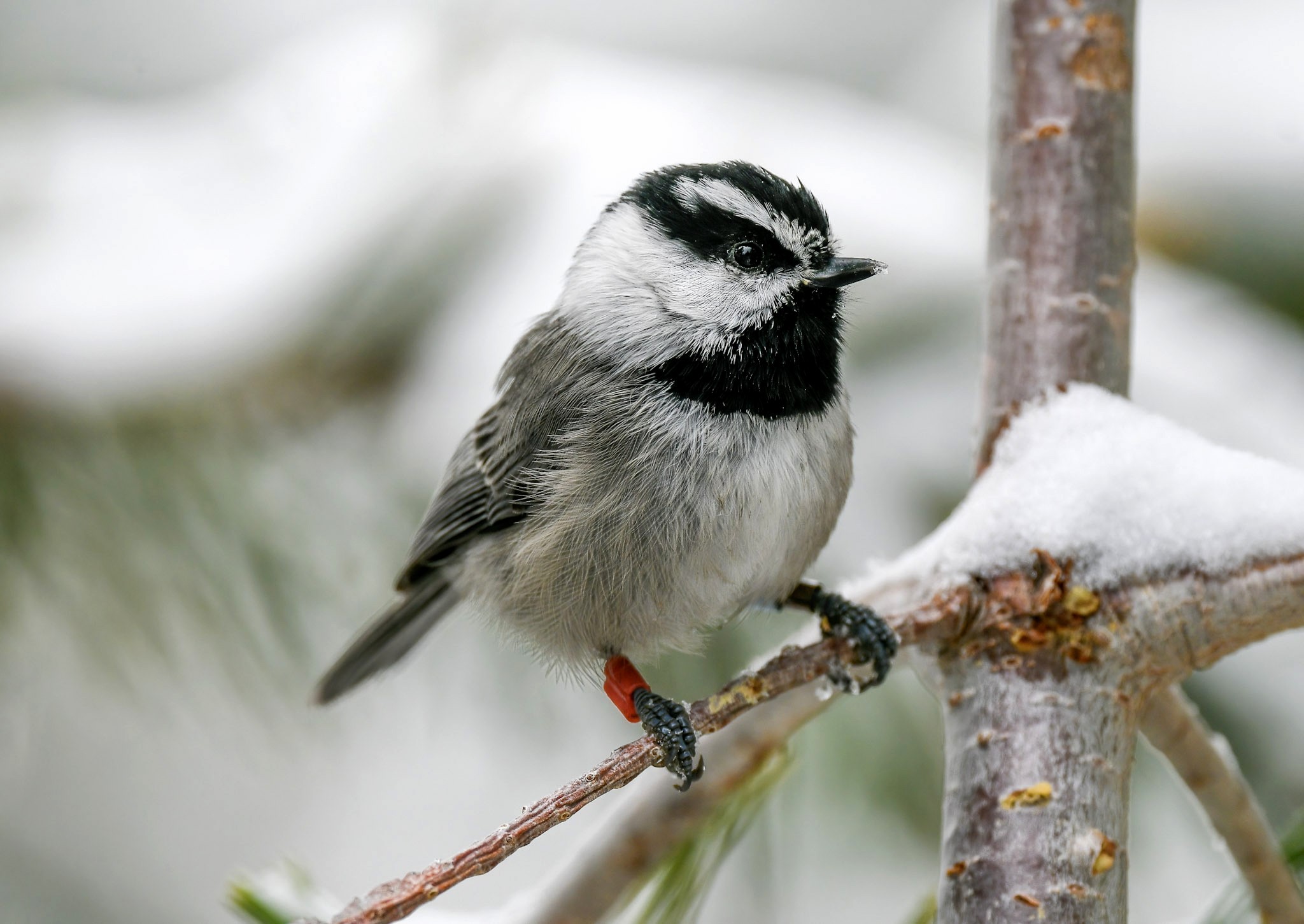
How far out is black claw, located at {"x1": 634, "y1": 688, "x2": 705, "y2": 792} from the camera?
1.03 metres

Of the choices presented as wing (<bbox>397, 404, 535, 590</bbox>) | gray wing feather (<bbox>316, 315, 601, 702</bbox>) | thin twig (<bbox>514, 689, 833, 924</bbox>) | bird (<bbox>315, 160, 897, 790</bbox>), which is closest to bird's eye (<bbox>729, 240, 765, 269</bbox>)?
bird (<bbox>315, 160, 897, 790</bbox>)

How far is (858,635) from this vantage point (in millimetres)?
1093

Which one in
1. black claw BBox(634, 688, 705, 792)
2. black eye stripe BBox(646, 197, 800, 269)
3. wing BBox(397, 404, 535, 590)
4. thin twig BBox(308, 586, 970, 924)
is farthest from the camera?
wing BBox(397, 404, 535, 590)

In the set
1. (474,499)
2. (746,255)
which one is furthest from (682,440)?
(474,499)

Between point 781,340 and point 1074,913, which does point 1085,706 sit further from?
point 781,340

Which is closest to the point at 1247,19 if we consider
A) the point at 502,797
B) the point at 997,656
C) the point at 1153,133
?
the point at 1153,133

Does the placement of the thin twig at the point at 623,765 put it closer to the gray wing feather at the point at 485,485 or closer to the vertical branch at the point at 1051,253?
the vertical branch at the point at 1051,253

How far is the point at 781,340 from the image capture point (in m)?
1.13

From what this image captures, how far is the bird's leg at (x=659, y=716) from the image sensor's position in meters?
1.03

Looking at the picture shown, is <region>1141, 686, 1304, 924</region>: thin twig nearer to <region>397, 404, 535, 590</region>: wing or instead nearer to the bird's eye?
the bird's eye

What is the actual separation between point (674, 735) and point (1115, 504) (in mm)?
464

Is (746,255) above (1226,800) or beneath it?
above

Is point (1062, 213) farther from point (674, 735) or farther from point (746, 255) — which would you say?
point (674, 735)

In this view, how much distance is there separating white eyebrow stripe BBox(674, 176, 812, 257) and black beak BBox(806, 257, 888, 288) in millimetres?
31
